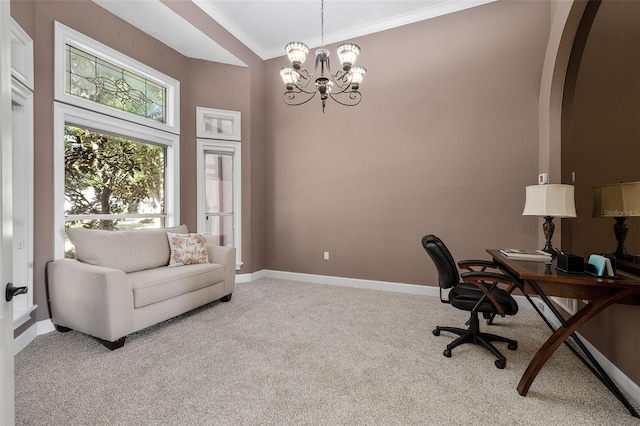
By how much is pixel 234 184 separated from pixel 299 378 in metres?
3.24

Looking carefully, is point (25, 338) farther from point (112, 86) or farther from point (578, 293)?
point (578, 293)

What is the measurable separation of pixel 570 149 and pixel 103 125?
16.1ft

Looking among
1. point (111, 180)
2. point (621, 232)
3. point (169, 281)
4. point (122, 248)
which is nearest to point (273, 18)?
point (111, 180)

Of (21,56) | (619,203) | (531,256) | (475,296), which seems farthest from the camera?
(21,56)

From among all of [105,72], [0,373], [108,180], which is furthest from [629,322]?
[105,72]

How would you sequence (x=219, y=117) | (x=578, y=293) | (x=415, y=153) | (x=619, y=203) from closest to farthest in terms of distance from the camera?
(x=578, y=293) → (x=619, y=203) → (x=415, y=153) → (x=219, y=117)

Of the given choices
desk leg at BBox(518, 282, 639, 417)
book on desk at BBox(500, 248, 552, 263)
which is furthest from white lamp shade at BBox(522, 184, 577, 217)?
desk leg at BBox(518, 282, 639, 417)

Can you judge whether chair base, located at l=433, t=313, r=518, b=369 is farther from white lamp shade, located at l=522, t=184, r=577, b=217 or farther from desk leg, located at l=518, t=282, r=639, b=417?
white lamp shade, located at l=522, t=184, r=577, b=217

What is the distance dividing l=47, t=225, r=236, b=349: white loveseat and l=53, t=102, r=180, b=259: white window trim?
280 millimetres

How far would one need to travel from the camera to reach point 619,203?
6.40ft

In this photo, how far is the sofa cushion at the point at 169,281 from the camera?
260cm

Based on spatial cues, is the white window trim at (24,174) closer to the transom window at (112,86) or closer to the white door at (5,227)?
the transom window at (112,86)

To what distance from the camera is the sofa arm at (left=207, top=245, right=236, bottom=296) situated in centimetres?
355

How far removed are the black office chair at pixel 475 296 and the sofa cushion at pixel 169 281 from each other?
2.32 meters
